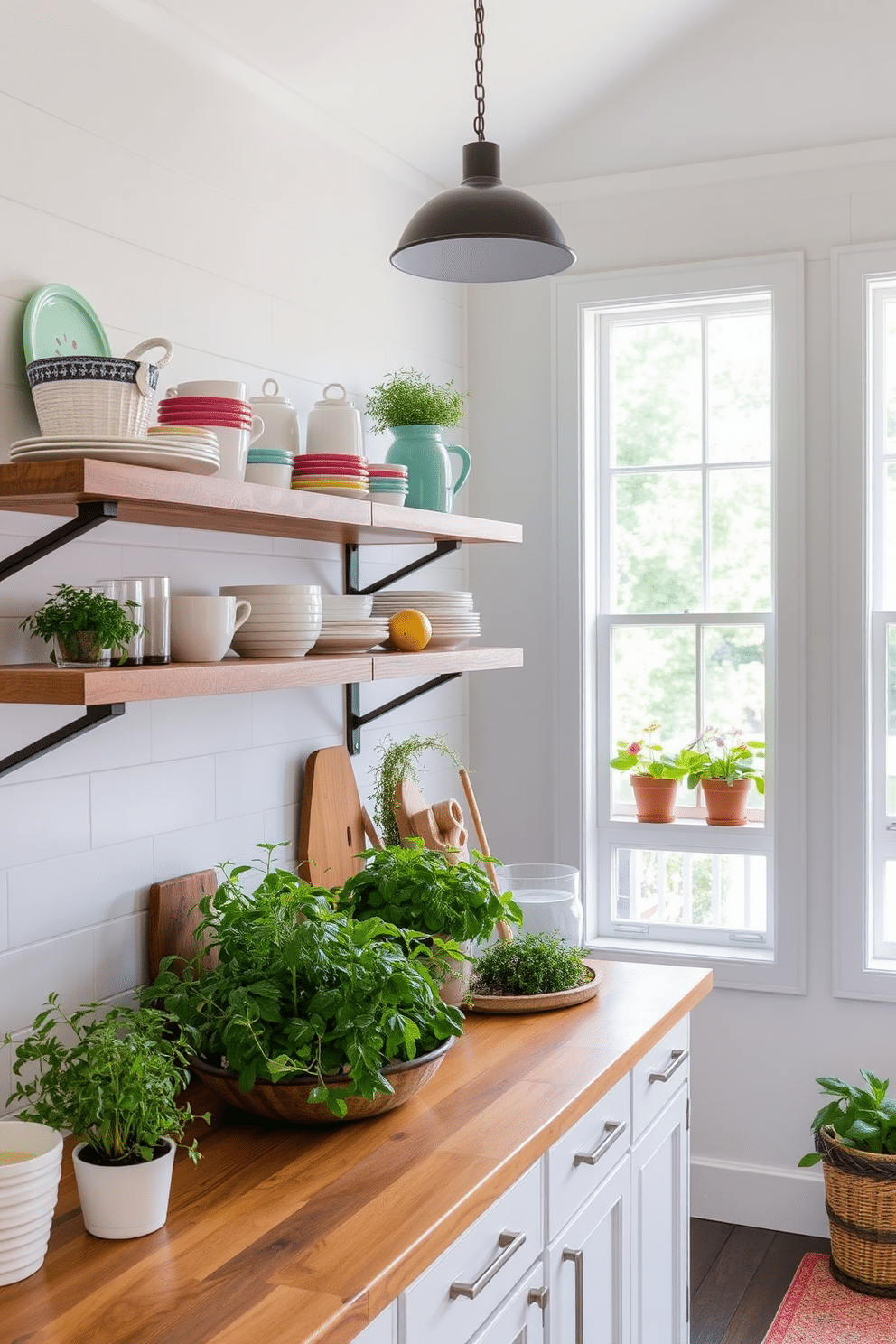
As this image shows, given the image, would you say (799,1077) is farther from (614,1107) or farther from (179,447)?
(179,447)

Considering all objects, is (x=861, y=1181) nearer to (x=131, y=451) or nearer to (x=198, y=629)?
(x=198, y=629)

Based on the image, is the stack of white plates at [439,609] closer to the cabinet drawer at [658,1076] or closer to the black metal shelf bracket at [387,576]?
the black metal shelf bracket at [387,576]

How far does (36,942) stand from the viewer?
1.84m

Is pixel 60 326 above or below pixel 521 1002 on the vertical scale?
above

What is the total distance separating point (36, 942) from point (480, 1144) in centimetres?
70

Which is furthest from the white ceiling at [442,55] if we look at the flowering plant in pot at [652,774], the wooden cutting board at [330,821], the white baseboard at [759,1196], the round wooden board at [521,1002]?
the white baseboard at [759,1196]

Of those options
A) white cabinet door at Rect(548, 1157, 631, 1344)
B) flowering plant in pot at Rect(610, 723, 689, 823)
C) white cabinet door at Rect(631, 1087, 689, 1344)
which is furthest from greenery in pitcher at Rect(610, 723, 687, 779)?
white cabinet door at Rect(548, 1157, 631, 1344)

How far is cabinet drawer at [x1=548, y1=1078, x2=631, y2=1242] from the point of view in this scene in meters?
1.83

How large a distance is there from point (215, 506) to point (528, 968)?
1.06 m

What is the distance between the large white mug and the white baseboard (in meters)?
2.18

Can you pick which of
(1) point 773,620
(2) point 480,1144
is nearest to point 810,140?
(1) point 773,620

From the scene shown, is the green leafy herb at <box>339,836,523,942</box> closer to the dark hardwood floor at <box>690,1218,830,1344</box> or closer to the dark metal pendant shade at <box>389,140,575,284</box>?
the dark metal pendant shade at <box>389,140,575,284</box>

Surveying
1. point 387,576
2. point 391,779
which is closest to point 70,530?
point 391,779

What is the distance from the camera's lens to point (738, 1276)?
299 centimetres
